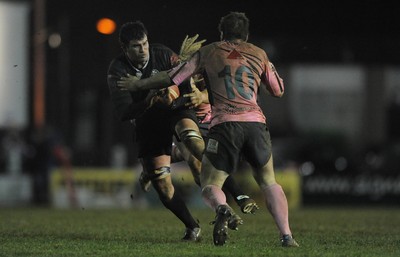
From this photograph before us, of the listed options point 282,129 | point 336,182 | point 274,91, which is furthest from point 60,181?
point 282,129

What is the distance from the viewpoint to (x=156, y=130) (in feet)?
40.5

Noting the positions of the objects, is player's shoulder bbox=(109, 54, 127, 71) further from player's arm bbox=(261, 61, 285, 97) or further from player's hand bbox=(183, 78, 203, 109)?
player's arm bbox=(261, 61, 285, 97)

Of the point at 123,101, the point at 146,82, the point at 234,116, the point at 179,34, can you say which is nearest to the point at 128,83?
the point at 146,82

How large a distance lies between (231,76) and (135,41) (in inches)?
55.6

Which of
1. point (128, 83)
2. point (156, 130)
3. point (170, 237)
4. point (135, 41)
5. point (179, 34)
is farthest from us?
point (179, 34)

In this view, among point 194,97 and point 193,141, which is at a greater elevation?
point 194,97

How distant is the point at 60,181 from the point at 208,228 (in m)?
10.6

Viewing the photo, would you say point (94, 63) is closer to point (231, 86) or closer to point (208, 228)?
point (208, 228)

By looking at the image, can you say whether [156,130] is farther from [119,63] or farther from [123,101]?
[119,63]

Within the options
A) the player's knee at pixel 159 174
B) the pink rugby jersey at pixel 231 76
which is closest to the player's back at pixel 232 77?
the pink rugby jersey at pixel 231 76

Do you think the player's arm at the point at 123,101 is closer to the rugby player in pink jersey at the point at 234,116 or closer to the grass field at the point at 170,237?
the rugby player in pink jersey at the point at 234,116

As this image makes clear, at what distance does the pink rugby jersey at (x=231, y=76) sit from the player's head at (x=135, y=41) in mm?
1026

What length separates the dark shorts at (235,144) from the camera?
35.6 ft

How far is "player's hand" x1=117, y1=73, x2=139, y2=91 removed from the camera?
37.4 feet
